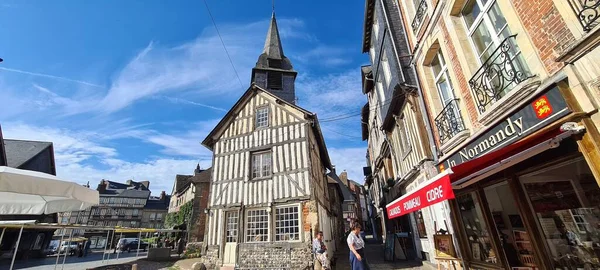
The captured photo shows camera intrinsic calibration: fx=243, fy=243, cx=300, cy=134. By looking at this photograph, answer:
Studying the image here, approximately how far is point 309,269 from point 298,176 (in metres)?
3.22

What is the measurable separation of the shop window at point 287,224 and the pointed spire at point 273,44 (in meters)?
10.9

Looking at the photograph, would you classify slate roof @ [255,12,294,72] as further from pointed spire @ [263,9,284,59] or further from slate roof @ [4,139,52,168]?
slate roof @ [4,139,52,168]

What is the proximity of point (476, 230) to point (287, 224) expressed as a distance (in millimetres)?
6051

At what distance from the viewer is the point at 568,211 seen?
3027 mm

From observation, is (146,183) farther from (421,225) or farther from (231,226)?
(421,225)

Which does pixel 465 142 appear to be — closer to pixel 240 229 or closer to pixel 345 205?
pixel 240 229

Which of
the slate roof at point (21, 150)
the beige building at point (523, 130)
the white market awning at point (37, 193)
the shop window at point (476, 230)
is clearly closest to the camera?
the beige building at point (523, 130)

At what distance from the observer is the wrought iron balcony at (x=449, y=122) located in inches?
193

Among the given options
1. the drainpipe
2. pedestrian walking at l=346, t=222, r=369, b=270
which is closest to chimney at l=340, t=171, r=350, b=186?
the drainpipe

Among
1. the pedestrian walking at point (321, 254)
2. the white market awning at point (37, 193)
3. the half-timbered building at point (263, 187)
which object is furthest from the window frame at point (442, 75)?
the white market awning at point (37, 193)

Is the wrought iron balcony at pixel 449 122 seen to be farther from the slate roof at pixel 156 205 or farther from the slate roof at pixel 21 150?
the slate roof at pixel 156 205

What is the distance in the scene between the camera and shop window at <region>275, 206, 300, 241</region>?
8.86m

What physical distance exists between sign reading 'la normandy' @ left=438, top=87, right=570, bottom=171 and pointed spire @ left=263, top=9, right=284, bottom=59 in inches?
564

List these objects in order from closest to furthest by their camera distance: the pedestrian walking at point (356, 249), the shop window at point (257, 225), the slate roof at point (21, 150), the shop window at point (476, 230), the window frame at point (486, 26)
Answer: the window frame at point (486, 26)
the shop window at point (476, 230)
the pedestrian walking at point (356, 249)
the shop window at point (257, 225)
the slate roof at point (21, 150)
